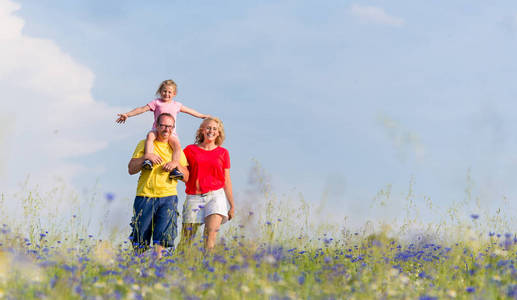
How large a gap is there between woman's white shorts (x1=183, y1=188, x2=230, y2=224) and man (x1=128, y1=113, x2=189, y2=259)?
7.6 inches

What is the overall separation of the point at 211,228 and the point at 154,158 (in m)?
1.27

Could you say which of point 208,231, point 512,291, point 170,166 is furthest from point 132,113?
point 512,291

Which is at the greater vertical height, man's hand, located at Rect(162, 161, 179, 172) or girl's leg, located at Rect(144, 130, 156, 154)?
girl's leg, located at Rect(144, 130, 156, 154)

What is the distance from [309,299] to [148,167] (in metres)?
3.36

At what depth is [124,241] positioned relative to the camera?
293 inches

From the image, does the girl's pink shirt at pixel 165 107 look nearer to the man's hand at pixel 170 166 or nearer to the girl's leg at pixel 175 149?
the girl's leg at pixel 175 149

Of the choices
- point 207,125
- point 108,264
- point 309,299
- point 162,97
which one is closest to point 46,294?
point 108,264

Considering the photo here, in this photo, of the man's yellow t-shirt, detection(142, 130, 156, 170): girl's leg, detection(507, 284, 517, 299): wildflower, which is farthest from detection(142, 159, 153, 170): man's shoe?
detection(507, 284, 517, 299): wildflower

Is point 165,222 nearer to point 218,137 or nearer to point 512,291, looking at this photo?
point 218,137

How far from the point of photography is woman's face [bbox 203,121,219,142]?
751 centimetres

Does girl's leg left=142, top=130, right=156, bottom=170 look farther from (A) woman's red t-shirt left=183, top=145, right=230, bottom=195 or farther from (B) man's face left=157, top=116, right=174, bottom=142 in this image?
(A) woman's red t-shirt left=183, top=145, right=230, bottom=195

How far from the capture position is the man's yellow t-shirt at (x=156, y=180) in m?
7.04

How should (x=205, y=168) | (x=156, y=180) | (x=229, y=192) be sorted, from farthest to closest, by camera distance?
(x=229, y=192), (x=205, y=168), (x=156, y=180)

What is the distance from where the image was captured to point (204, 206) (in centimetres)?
724
